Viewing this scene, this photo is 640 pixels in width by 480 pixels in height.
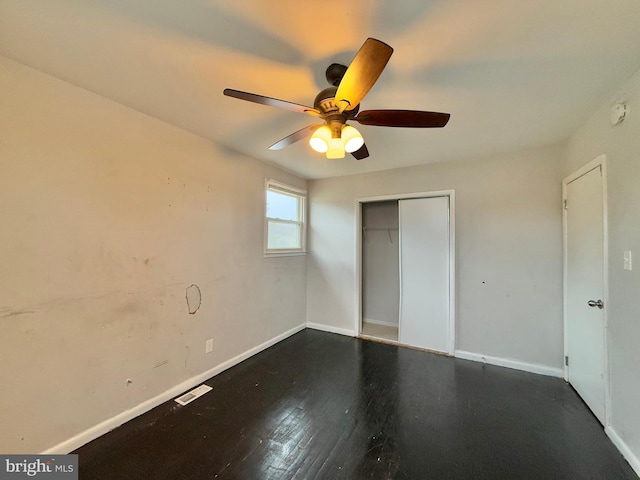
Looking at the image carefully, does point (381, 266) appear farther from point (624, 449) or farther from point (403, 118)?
point (403, 118)

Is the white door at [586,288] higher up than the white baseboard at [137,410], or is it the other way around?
the white door at [586,288]

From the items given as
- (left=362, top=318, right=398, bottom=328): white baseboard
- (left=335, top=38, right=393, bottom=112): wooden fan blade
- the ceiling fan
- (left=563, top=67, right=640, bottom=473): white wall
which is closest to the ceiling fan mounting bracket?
the ceiling fan

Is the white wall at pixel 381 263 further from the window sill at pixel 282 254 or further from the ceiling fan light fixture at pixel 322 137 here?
the ceiling fan light fixture at pixel 322 137

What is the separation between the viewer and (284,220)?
3713 millimetres

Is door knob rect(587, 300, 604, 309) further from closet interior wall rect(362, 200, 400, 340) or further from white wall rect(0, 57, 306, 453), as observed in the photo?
white wall rect(0, 57, 306, 453)

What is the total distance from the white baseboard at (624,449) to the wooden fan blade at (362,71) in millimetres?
2653

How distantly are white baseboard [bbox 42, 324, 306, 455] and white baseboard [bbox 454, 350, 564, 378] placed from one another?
2558 mm

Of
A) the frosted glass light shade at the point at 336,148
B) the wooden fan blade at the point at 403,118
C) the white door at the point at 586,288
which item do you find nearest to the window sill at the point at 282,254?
the frosted glass light shade at the point at 336,148

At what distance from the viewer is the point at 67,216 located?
167cm

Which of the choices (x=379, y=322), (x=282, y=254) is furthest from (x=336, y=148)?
(x=379, y=322)

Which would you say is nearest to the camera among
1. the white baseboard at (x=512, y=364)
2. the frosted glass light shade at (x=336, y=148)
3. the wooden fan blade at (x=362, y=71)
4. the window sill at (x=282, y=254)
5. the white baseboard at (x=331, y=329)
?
the wooden fan blade at (x=362, y=71)

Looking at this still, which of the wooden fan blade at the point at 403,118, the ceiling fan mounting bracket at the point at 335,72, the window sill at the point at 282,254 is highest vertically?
the ceiling fan mounting bracket at the point at 335,72

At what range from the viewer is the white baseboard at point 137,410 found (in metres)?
1.65

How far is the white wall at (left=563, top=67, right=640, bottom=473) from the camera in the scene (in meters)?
1.54
